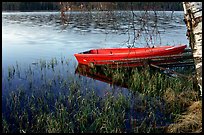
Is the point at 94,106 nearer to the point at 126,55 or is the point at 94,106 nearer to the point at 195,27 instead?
the point at 195,27

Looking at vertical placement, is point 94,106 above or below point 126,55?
below

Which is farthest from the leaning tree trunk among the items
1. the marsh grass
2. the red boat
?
the red boat

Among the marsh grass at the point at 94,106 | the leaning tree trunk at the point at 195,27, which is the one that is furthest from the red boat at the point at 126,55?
the leaning tree trunk at the point at 195,27

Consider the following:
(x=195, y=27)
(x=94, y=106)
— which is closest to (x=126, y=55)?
(x=94, y=106)

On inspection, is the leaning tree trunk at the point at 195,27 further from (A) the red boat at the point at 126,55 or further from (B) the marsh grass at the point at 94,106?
(A) the red boat at the point at 126,55

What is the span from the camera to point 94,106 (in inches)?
285

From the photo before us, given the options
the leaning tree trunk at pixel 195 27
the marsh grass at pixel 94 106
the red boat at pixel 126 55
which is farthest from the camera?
the red boat at pixel 126 55

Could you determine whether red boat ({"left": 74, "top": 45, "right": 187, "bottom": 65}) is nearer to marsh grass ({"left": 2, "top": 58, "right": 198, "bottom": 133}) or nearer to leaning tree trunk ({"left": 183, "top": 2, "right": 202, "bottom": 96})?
marsh grass ({"left": 2, "top": 58, "right": 198, "bottom": 133})

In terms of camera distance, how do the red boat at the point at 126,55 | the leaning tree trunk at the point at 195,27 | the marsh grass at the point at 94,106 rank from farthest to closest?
the red boat at the point at 126,55 → the marsh grass at the point at 94,106 → the leaning tree trunk at the point at 195,27

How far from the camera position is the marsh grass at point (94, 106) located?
6340 millimetres

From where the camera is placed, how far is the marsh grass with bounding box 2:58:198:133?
6340mm

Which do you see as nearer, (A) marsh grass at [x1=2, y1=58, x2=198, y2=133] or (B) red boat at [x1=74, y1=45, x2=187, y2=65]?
(A) marsh grass at [x1=2, y1=58, x2=198, y2=133]

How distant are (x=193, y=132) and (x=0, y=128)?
4007mm

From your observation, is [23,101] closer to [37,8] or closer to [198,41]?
[198,41]
